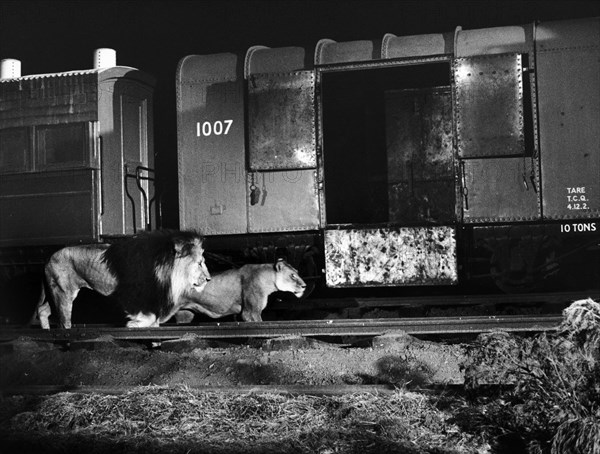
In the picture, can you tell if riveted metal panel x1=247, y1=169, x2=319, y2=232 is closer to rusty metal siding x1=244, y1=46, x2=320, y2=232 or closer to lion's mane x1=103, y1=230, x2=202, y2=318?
rusty metal siding x1=244, y1=46, x2=320, y2=232

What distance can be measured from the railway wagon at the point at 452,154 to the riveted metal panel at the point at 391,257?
1 centimetres

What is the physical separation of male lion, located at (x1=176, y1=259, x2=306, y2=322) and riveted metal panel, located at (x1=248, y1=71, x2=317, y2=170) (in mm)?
1419

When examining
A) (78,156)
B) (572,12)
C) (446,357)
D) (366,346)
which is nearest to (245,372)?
(366,346)

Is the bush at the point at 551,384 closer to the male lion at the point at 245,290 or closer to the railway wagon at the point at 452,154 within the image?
the railway wagon at the point at 452,154

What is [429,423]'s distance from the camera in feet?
17.2

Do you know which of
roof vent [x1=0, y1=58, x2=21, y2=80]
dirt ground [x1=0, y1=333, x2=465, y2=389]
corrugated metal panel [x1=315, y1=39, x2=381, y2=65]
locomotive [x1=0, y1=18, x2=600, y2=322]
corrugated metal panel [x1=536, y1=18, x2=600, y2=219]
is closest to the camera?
dirt ground [x1=0, y1=333, x2=465, y2=389]

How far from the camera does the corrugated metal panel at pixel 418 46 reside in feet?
31.3

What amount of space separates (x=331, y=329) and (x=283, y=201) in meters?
2.62

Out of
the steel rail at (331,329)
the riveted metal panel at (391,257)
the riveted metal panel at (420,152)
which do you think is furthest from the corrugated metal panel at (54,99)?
the riveted metal panel at (420,152)

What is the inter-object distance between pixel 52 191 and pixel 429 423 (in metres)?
7.24

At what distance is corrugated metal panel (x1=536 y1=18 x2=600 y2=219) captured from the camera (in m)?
9.15

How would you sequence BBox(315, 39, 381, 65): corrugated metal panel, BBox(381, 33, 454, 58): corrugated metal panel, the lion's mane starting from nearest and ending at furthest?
the lion's mane < BBox(381, 33, 454, 58): corrugated metal panel < BBox(315, 39, 381, 65): corrugated metal panel

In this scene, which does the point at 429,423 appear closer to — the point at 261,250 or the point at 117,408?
the point at 117,408

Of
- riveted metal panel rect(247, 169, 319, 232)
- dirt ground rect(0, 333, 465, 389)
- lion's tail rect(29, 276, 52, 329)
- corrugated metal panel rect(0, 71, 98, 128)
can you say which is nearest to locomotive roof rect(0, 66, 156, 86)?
corrugated metal panel rect(0, 71, 98, 128)
